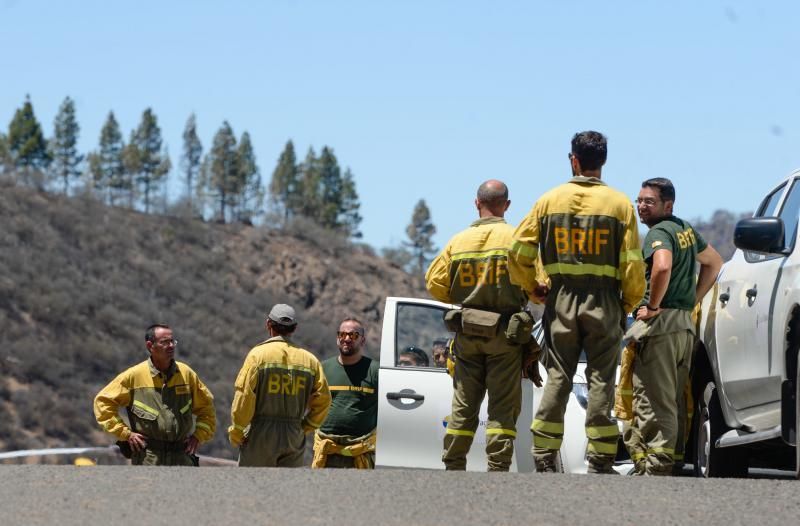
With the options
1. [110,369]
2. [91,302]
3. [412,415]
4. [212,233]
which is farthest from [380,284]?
[412,415]

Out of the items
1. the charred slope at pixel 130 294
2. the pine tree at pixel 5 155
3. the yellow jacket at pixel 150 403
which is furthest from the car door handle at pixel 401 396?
the pine tree at pixel 5 155

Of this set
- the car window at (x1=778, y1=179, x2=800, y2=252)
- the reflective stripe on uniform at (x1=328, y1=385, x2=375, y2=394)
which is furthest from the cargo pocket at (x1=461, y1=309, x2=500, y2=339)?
the reflective stripe on uniform at (x1=328, y1=385, x2=375, y2=394)

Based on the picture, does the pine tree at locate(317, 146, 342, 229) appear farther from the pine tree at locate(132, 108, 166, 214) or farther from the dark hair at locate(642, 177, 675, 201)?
the dark hair at locate(642, 177, 675, 201)

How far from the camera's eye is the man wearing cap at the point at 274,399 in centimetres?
1012

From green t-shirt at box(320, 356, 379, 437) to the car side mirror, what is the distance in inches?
138

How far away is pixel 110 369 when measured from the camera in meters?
51.6

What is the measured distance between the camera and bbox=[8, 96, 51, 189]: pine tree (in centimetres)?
9425

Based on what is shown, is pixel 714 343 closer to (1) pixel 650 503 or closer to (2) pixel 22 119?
(1) pixel 650 503

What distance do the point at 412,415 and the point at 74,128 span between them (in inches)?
3738

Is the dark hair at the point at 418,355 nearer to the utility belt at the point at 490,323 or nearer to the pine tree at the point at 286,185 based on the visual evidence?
the utility belt at the point at 490,323

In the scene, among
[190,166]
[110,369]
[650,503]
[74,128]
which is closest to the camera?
[650,503]

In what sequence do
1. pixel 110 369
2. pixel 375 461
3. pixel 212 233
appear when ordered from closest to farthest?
pixel 375 461 → pixel 110 369 → pixel 212 233

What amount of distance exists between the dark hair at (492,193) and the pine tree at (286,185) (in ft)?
311

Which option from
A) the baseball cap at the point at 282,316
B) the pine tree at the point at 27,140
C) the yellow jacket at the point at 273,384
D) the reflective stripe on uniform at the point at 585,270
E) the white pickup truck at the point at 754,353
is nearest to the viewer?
the white pickup truck at the point at 754,353
